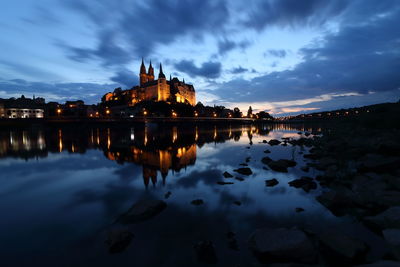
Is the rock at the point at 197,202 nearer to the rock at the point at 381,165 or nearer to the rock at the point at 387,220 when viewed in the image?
the rock at the point at 387,220

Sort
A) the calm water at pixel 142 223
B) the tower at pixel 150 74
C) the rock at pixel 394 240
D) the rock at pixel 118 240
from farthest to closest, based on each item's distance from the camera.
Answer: the tower at pixel 150 74 → the rock at pixel 118 240 → the calm water at pixel 142 223 → the rock at pixel 394 240

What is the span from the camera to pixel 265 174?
14.4m

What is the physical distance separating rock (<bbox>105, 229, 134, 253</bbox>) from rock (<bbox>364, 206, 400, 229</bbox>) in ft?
28.4

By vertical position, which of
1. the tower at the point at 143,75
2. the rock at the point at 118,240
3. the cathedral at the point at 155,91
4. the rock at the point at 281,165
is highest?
the tower at the point at 143,75

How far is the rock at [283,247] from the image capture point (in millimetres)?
5328

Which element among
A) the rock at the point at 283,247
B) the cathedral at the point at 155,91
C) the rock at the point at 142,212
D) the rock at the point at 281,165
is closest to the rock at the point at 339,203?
the rock at the point at 283,247

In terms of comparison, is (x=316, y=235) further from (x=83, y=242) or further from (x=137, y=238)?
(x=83, y=242)

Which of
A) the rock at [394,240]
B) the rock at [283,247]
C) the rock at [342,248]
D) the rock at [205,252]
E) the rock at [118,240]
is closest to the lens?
the rock at [394,240]

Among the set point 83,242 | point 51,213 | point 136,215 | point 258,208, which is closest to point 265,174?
point 258,208

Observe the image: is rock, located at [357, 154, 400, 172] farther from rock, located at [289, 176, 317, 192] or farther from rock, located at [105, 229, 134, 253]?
rock, located at [105, 229, 134, 253]

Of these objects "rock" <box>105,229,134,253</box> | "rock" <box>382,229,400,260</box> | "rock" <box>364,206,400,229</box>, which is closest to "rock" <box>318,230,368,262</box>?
"rock" <box>382,229,400,260</box>

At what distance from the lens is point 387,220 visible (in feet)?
20.6

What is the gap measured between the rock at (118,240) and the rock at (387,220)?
8.66m

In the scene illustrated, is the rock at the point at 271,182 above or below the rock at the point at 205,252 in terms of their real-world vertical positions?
above
